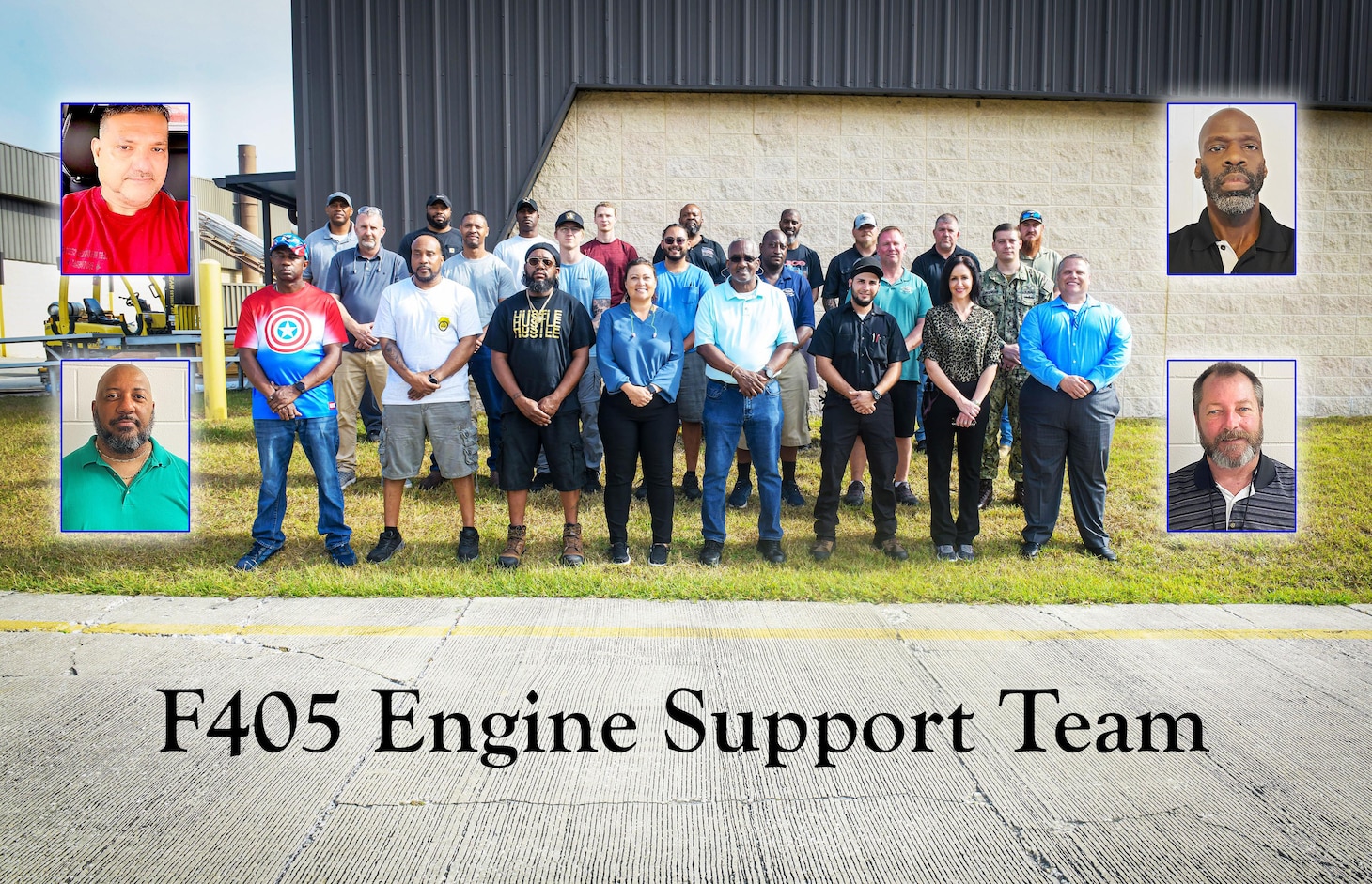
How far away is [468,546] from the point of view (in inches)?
262

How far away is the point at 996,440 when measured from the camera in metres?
7.96

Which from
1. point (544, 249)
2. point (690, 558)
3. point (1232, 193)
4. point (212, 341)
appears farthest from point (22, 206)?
point (1232, 193)

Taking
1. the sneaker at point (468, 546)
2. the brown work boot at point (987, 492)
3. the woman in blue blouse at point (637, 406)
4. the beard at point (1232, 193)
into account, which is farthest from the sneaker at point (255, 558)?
the beard at point (1232, 193)

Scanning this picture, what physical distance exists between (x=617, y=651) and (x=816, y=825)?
184cm

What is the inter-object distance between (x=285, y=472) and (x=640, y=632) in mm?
2728

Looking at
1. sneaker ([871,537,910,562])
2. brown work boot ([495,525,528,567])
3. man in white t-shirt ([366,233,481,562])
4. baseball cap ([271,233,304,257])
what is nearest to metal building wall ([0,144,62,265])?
baseball cap ([271,233,304,257])

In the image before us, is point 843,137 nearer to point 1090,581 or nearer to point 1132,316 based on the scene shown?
point 1132,316

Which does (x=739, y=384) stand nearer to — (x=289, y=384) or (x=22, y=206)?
(x=289, y=384)

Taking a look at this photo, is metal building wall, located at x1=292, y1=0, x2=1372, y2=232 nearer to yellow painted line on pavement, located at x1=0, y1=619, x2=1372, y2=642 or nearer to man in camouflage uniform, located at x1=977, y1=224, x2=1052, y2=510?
man in camouflage uniform, located at x1=977, y1=224, x2=1052, y2=510

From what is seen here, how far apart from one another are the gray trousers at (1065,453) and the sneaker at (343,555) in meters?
4.51

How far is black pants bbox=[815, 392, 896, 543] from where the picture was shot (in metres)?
6.81

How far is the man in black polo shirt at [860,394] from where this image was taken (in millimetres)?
6754

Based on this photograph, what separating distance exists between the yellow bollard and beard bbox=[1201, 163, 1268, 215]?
9.29 m

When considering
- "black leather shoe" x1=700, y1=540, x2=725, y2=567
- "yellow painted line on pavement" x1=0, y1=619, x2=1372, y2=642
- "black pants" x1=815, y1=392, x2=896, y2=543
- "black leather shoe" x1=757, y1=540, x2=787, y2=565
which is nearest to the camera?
"yellow painted line on pavement" x1=0, y1=619, x2=1372, y2=642
